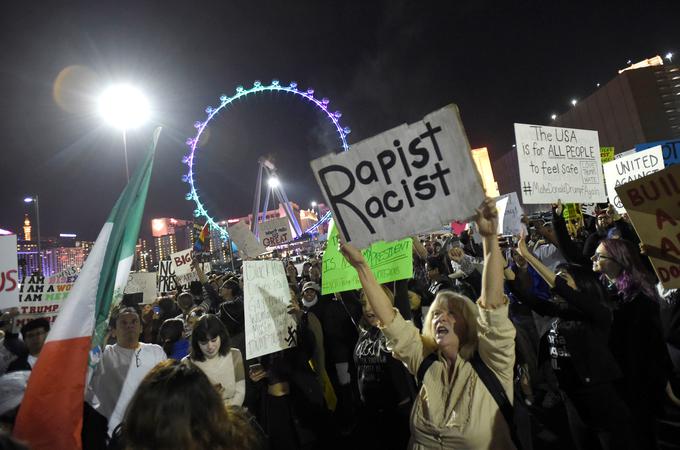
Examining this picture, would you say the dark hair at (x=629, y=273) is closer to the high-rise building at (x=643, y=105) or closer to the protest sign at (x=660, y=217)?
the protest sign at (x=660, y=217)

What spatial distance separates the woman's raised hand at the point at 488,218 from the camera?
2.11m

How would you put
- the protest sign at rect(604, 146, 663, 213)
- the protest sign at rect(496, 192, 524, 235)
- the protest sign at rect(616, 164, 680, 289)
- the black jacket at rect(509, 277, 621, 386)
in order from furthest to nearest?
the protest sign at rect(496, 192, 524, 235), the protest sign at rect(604, 146, 663, 213), the black jacket at rect(509, 277, 621, 386), the protest sign at rect(616, 164, 680, 289)

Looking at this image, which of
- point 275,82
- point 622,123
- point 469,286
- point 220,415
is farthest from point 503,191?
point 220,415

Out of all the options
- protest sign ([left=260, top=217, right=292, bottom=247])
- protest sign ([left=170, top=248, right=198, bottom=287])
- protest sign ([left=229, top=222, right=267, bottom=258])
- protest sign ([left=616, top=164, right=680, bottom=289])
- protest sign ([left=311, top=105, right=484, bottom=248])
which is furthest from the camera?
protest sign ([left=260, top=217, right=292, bottom=247])

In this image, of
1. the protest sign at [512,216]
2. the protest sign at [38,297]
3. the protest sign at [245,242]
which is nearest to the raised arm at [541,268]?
the protest sign at [245,242]

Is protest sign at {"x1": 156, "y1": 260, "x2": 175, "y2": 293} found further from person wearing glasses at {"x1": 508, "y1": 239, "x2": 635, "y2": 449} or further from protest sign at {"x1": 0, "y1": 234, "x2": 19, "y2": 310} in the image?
person wearing glasses at {"x1": 508, "y1": 239, "x2": 635, "y2": 449}

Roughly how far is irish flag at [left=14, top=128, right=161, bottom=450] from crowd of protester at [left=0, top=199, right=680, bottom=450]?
16.5 inches

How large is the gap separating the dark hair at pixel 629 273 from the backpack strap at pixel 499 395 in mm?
1654

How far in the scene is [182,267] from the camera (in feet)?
34.3

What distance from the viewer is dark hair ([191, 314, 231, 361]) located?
11.8 ft

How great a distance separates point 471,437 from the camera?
6.82 feet

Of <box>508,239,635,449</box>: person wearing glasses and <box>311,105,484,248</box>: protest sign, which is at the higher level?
<box>311,105,484,248</box>: protest sign

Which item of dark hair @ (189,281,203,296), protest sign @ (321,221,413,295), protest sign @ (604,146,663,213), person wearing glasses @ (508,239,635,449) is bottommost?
person wearing glasses @ (508,239,635,449)

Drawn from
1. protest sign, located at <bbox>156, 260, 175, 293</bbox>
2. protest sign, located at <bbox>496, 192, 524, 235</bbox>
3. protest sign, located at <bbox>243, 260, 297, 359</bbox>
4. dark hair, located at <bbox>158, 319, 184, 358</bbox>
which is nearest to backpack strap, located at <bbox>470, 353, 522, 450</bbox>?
protest sign, located at <bbox>243, 260, 297, 359</bbox>
